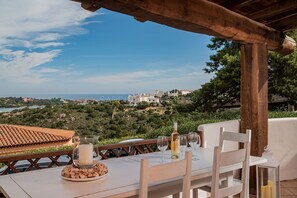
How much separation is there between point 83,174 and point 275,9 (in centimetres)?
255

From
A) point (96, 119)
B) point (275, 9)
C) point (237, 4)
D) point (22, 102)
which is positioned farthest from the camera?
point (96, 119)

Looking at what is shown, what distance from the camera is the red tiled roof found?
796 cm

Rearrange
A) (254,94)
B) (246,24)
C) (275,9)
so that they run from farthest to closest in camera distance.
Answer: (254,94) → (246,24) → (275,9)

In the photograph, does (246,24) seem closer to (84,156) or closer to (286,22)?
(286,22)

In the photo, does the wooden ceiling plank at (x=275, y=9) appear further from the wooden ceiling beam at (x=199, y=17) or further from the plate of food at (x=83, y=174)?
the plate of food at (x=83, y=174)

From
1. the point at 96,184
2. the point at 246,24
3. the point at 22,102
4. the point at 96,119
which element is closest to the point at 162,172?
the point at 96,184

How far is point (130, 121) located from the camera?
29.5ft

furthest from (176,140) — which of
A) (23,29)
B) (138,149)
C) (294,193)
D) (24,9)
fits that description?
(23,29)

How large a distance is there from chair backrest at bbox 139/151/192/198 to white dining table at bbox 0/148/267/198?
7.9 inches

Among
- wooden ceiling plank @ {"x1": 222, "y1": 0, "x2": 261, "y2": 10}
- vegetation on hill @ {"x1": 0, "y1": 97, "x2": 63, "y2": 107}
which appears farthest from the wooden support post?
vegetation on hill @ {"x1": 0, "y1": 97, "x2": 63, "y2": 107}

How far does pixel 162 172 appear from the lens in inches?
62.4

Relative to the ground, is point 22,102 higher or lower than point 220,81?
lower

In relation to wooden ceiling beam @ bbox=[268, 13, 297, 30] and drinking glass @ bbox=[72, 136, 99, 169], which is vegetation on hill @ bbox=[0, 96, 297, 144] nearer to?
wooden ceiling beam @ bbox=[268, 13, 297, 30]

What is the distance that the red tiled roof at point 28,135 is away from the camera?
7.96m
